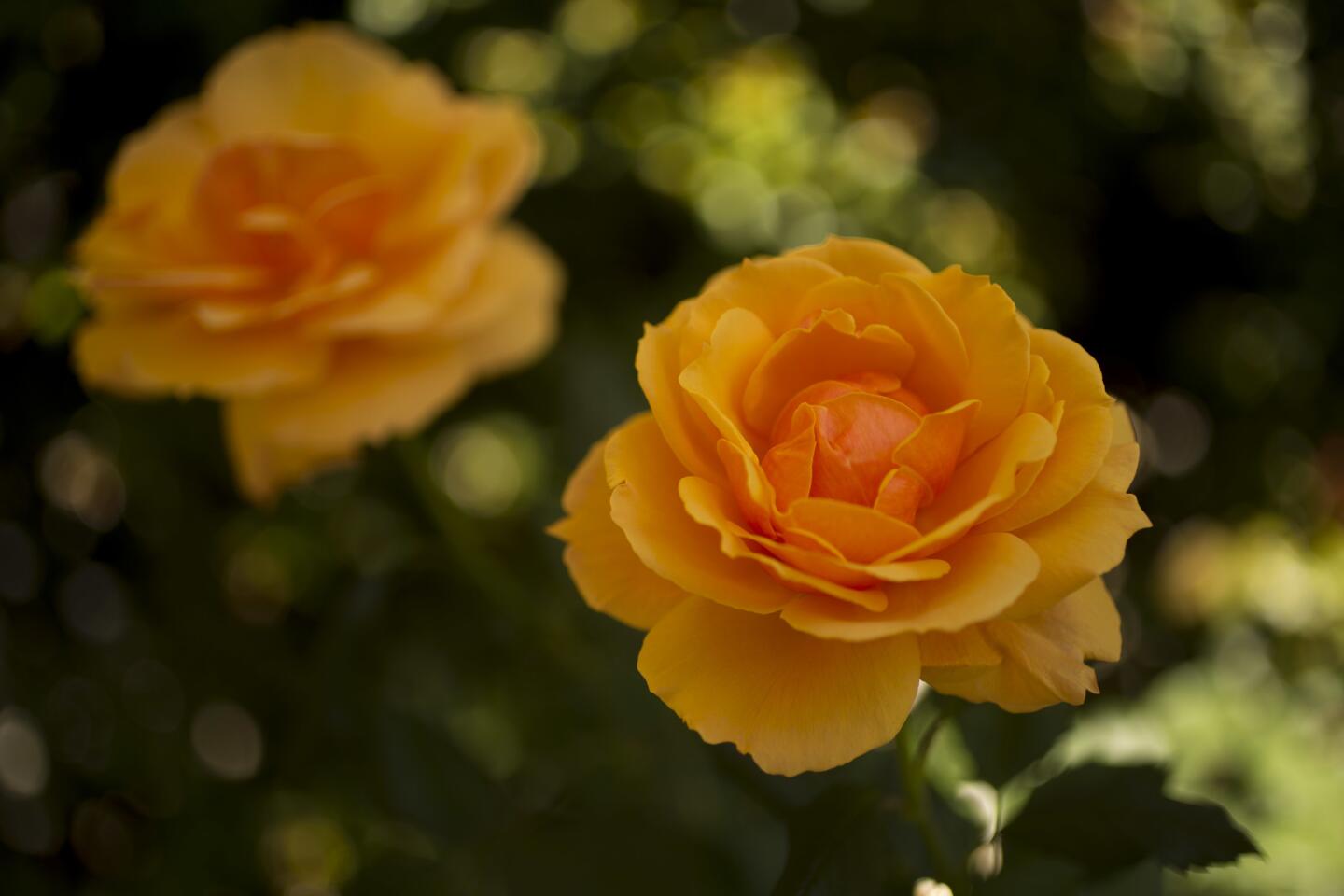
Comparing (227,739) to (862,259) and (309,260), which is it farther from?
(862,259)

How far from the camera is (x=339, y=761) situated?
1.22 m

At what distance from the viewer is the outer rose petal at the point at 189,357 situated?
89 cm

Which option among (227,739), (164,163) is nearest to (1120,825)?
(164,163)

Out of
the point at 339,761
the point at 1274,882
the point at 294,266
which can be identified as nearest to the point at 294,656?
the point at 339,761

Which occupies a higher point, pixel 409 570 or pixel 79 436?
pixel 409 570

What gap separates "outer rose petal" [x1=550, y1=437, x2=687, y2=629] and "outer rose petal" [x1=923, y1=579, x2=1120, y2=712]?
14cm

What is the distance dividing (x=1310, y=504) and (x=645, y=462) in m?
1.34

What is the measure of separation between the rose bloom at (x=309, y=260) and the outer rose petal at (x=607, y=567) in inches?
13.7

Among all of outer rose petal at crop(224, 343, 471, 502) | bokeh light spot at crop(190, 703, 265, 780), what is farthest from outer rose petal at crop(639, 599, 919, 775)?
bokeh light spot at crop(190, 703, 265, 780)

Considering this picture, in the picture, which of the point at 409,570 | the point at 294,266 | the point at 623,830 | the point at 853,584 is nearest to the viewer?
the point at 853,584

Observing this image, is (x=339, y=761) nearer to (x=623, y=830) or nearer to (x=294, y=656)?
(x=294, y=656)

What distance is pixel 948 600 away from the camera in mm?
485

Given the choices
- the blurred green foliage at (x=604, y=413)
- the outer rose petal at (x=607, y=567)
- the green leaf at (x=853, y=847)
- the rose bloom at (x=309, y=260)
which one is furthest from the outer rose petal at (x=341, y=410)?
the green leaf at (x=853, y=847)

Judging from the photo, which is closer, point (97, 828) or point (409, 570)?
point (409, 570)
